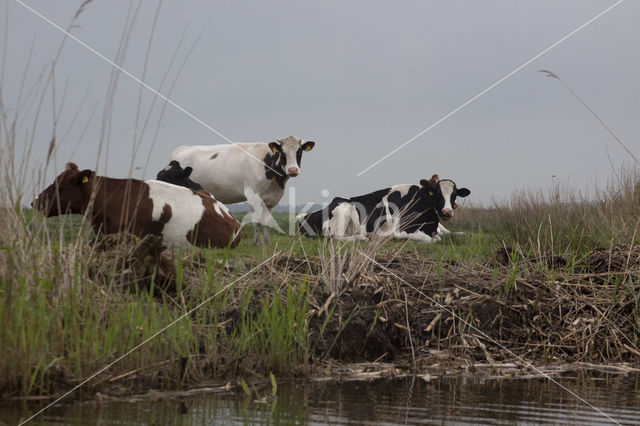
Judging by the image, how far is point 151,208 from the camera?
1091 cm

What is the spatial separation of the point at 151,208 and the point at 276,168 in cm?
547

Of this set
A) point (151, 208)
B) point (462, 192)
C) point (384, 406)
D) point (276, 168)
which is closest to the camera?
point (384, 406)

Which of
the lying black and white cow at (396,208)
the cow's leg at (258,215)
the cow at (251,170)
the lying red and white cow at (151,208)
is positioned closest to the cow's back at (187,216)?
the lying red and white cow at (151,208)

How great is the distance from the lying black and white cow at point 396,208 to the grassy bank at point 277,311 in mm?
7237

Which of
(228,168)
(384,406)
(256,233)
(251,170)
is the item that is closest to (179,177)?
(228,168)

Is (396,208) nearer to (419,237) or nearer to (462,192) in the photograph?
(419,237)

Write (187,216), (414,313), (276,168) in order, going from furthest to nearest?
1. (276,168)
2. (187,216)
3. (414,313)

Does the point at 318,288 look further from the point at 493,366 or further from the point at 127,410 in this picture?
the point at 127,410

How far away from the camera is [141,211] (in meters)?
10.8

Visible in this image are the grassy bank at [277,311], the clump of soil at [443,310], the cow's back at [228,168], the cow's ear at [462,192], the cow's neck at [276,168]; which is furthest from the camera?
the cow's ear at [462,192]

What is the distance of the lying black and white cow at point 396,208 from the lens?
16.5 metres

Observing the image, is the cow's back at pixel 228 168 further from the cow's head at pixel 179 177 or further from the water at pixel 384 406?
the water at pixel 384 406

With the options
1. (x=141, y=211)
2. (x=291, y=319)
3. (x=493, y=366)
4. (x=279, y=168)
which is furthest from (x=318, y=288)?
(x=279, y=168)

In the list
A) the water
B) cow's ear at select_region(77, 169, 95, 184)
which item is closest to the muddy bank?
the water
